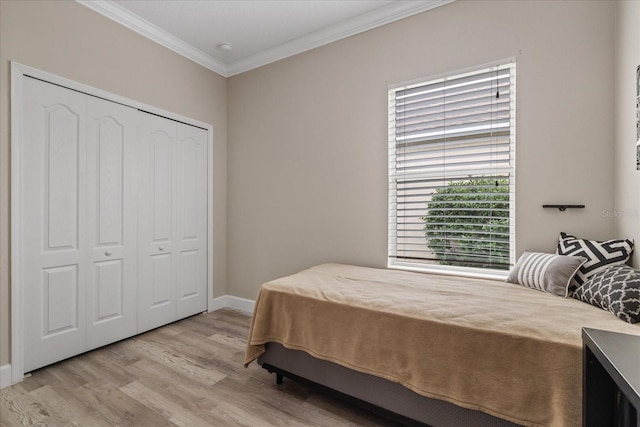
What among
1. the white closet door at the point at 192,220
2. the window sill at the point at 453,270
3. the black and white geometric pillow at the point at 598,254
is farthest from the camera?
the white closet door at the point at 192,220

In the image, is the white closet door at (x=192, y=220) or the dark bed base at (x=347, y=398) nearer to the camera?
the dark bed base at (x=347, y=398)

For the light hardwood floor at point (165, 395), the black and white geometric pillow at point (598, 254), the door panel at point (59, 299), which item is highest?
the black and white geometric pillow at point (598, 254)

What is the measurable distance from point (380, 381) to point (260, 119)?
9.52ft

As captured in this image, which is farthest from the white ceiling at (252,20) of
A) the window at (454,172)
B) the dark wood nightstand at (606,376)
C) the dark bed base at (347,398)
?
the dark bed base at (347,398)

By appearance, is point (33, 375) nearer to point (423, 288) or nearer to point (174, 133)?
point (174, 133)

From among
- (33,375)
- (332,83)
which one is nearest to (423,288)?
(332,83)

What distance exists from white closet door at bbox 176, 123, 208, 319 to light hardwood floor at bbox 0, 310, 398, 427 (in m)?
0.80

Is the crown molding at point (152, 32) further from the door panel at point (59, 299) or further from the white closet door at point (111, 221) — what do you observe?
the door panel at point (59, 299)

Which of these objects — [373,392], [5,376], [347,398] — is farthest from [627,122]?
[5,376]

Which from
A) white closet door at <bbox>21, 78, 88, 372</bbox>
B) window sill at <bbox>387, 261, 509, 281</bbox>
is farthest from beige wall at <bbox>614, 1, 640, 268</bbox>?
white closet door at <bbox>21, 78, 88, 372</bbox>

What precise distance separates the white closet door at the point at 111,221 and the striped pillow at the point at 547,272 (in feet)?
10.3

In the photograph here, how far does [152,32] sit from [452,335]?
11.6ft

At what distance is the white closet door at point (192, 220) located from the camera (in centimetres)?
328

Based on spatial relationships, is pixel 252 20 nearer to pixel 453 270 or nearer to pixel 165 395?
pixel 453 270
